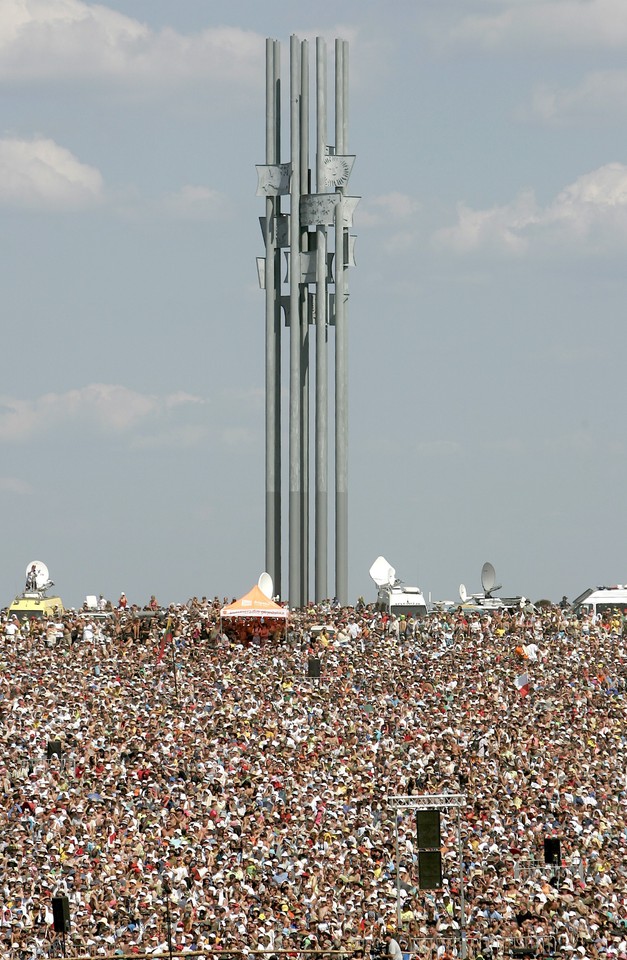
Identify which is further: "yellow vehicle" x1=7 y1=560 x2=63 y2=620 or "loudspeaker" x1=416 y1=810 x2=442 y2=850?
"yellow vehicle" x1=7 y1=560 x2=63 y2=620

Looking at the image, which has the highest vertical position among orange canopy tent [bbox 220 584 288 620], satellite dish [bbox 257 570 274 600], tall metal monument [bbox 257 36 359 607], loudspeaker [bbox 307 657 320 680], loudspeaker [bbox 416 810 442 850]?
tall metal monument [bbox 257 36 359 607]

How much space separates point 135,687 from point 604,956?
21416 mm

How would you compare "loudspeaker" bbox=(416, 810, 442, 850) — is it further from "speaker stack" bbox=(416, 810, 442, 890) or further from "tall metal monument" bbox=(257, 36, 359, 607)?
"tall metal monument" bbox=(257, 36, 359, 607)

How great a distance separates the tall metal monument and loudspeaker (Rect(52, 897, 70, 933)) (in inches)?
1137

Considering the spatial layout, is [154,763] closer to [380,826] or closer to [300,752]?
[300,752]

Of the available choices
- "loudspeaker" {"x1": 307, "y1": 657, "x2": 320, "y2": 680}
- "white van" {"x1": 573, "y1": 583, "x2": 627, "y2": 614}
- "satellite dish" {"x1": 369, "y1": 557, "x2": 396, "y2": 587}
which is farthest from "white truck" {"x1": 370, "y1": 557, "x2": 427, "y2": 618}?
"loudspeaker" {"x1": 307, "y1": 657, "x2": 320, "y2": 680}

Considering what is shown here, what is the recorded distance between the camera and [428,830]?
118 ft

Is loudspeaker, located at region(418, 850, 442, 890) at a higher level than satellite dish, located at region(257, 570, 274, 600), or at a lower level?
lower

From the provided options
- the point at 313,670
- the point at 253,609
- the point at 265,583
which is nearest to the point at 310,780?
the point at 313,670

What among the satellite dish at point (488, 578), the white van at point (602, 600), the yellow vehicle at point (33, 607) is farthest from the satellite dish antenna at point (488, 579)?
the yellow vehicle at point (33, 607)

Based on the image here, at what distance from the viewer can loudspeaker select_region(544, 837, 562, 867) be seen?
Answer: 38438 mm

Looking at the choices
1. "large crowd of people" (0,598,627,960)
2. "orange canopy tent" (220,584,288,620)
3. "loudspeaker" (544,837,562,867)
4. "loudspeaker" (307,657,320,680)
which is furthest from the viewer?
"orange canopy tent" (220,584,288,620)

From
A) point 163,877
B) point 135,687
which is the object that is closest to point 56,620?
point 135,687

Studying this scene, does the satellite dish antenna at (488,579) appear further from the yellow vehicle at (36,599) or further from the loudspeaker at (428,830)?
the loudspeaker at (428,830)
